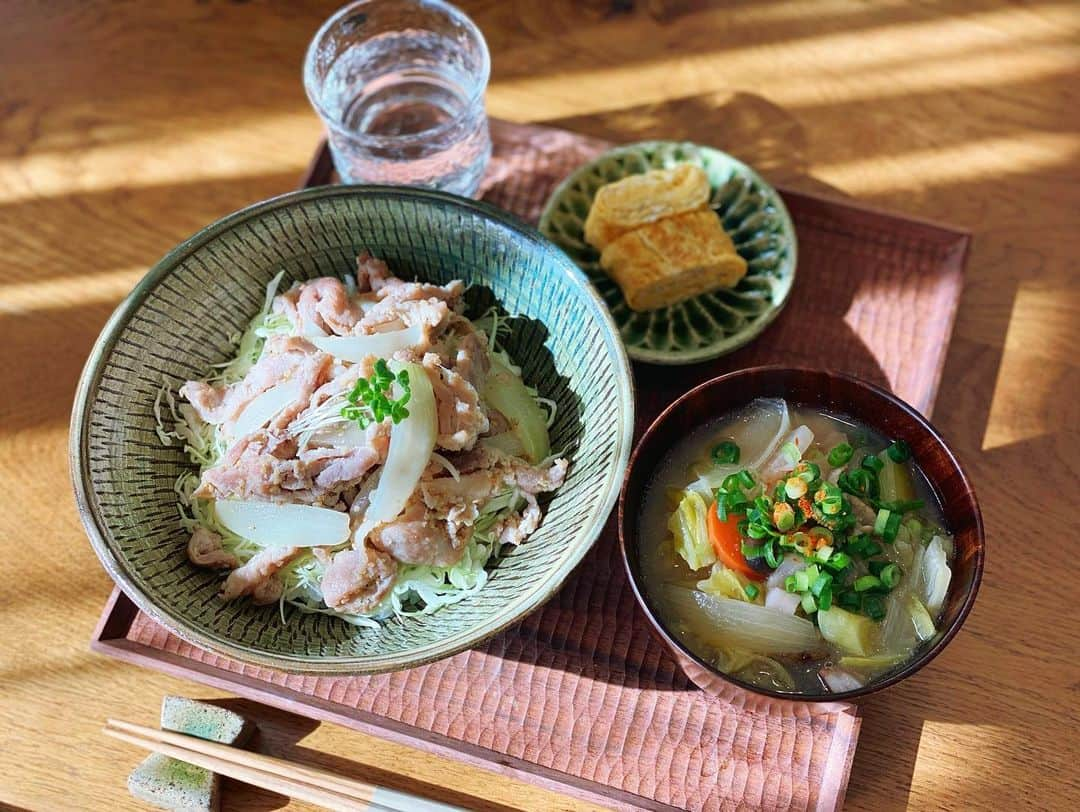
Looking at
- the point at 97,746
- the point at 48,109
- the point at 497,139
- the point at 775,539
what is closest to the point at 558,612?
the point at 775,539

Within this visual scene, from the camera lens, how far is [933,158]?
3.23 metres

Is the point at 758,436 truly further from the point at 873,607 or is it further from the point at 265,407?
the point at 265,407

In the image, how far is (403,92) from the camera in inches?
127

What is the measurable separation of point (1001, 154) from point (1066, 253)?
40cm

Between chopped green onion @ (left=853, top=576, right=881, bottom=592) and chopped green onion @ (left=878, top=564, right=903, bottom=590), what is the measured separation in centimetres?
1

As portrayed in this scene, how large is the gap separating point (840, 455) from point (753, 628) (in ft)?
1.52

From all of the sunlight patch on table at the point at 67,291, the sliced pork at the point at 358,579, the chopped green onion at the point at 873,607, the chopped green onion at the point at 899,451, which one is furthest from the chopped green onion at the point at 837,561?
the sunlight patch on table at the point at 67,291

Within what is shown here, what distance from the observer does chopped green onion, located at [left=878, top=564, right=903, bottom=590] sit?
2211 mm

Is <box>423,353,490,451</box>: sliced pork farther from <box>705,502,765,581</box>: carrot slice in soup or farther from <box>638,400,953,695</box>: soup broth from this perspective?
<box>705,502,765,581</box>: carrot slice in soup

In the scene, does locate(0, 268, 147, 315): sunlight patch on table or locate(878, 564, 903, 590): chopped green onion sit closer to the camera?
locate(878, 564, 903, 590): chopped green onion

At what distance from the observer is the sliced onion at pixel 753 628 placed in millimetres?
2223

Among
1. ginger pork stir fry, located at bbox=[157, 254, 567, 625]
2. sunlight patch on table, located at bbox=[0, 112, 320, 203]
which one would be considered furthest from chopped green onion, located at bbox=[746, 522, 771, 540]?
sunlight patch on table, located at bbox=[0, 112, 320, 203]

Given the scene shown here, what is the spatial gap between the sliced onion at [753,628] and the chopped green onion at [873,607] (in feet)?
0.40

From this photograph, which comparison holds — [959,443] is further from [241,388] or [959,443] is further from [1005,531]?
[241,388]
